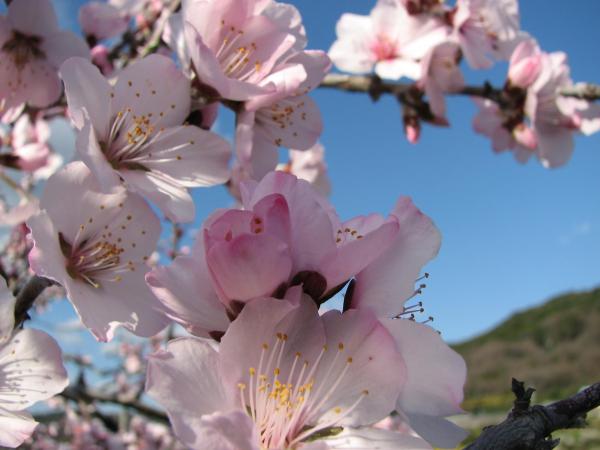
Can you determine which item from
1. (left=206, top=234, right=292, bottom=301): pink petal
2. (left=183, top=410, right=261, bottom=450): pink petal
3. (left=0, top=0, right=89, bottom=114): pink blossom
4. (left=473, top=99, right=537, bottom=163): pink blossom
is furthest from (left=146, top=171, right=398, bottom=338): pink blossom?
(left=473, top=99, right=537, bottom=163): pink blossom

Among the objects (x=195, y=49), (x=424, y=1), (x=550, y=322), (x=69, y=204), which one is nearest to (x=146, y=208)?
(x=69, y=204)

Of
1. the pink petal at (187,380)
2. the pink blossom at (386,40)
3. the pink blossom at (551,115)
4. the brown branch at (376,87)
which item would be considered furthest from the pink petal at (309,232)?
the pink blossom at (551,115)

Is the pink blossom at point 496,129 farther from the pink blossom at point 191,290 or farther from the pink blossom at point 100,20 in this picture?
the pink blossom at point 191,290

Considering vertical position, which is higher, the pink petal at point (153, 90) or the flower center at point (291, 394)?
the pink petal at point (153, 90)

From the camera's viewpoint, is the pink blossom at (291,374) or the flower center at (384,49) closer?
the pink blossom at (291,374)

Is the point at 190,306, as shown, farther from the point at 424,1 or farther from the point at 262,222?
the point at 424,1

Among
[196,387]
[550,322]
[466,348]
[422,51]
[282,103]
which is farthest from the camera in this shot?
[466,348]
